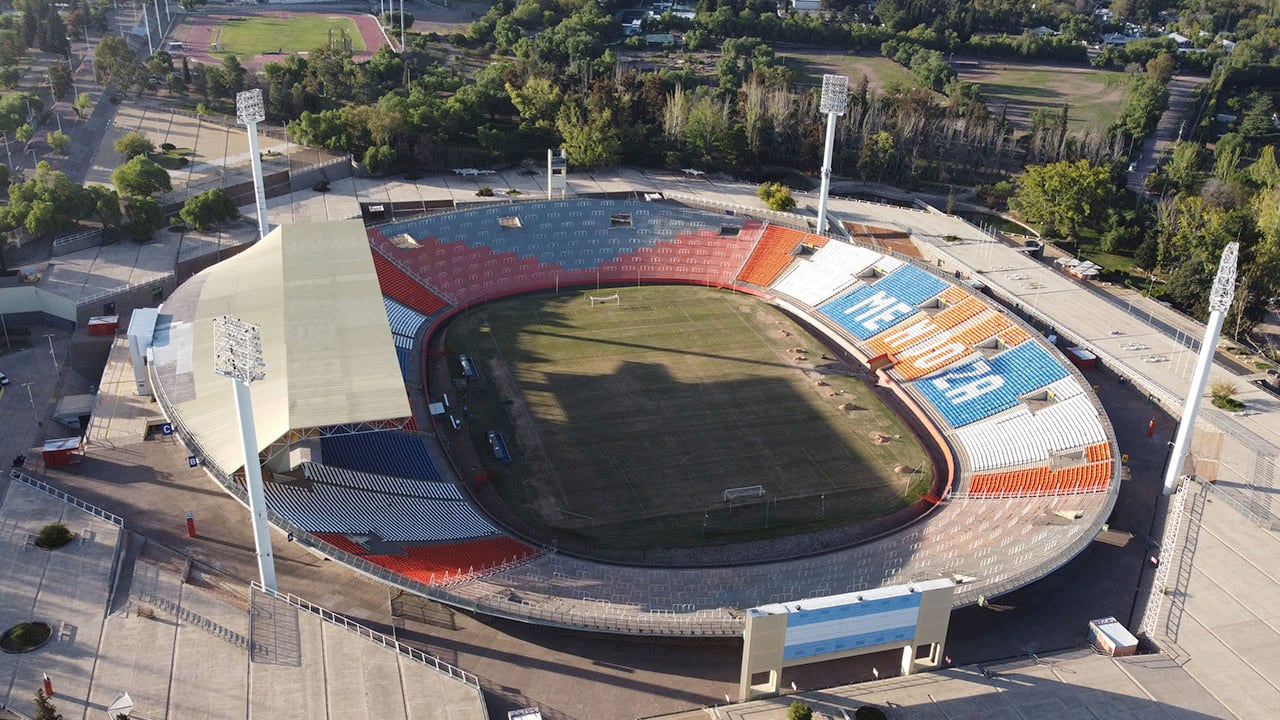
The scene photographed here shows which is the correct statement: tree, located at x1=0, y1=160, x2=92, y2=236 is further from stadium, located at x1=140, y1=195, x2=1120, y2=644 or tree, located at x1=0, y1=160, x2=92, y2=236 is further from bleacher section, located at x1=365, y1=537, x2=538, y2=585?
bleacher section, located at x1=365, y1=537, x2=538, y2=585

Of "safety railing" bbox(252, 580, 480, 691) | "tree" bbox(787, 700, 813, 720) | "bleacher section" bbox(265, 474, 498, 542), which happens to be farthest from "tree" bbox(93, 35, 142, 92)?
"tree" bbox(787, 700, 813, 720)

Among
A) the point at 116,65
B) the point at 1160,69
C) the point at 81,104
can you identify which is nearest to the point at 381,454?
the point at 81,104

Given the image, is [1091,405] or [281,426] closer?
[281,426]

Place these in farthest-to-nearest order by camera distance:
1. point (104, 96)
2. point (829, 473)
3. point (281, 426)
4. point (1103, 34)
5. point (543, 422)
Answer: point (1103, 34) < point (104, 96) < point (543, 422) < point (829, 473) < point (281, 426)

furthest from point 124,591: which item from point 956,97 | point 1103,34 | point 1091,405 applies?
point 1103,34

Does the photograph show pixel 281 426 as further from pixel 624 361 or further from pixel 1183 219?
pixel 1183 219
